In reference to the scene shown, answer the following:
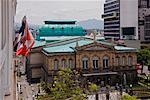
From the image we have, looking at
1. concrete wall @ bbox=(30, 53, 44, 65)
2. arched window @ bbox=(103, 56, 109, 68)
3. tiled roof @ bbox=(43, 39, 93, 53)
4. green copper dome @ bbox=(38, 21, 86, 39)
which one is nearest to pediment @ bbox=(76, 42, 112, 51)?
arched window @ bbox=(103, 56, 109, 68)

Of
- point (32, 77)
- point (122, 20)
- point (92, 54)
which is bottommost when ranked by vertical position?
point (32, 77)

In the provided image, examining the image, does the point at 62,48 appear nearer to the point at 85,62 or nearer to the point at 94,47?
the point at 85,62

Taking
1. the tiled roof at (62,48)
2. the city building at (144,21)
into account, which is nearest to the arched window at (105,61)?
the tiled roof at (62,48)

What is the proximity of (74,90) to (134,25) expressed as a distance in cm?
4794

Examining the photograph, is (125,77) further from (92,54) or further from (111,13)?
(111,13)

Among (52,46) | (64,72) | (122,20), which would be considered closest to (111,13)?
(122,20)

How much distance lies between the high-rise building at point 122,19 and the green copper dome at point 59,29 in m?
14.7

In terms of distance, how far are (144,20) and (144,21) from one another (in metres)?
0.20

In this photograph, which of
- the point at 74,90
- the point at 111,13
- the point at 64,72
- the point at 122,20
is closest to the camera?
the point at 74,90

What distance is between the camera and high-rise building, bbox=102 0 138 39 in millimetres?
70938

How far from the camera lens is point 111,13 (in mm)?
81875

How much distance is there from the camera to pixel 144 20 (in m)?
67.8

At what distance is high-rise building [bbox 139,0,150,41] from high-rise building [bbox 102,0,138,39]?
1240 mm

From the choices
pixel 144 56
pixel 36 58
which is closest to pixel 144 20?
pixel 144 56
